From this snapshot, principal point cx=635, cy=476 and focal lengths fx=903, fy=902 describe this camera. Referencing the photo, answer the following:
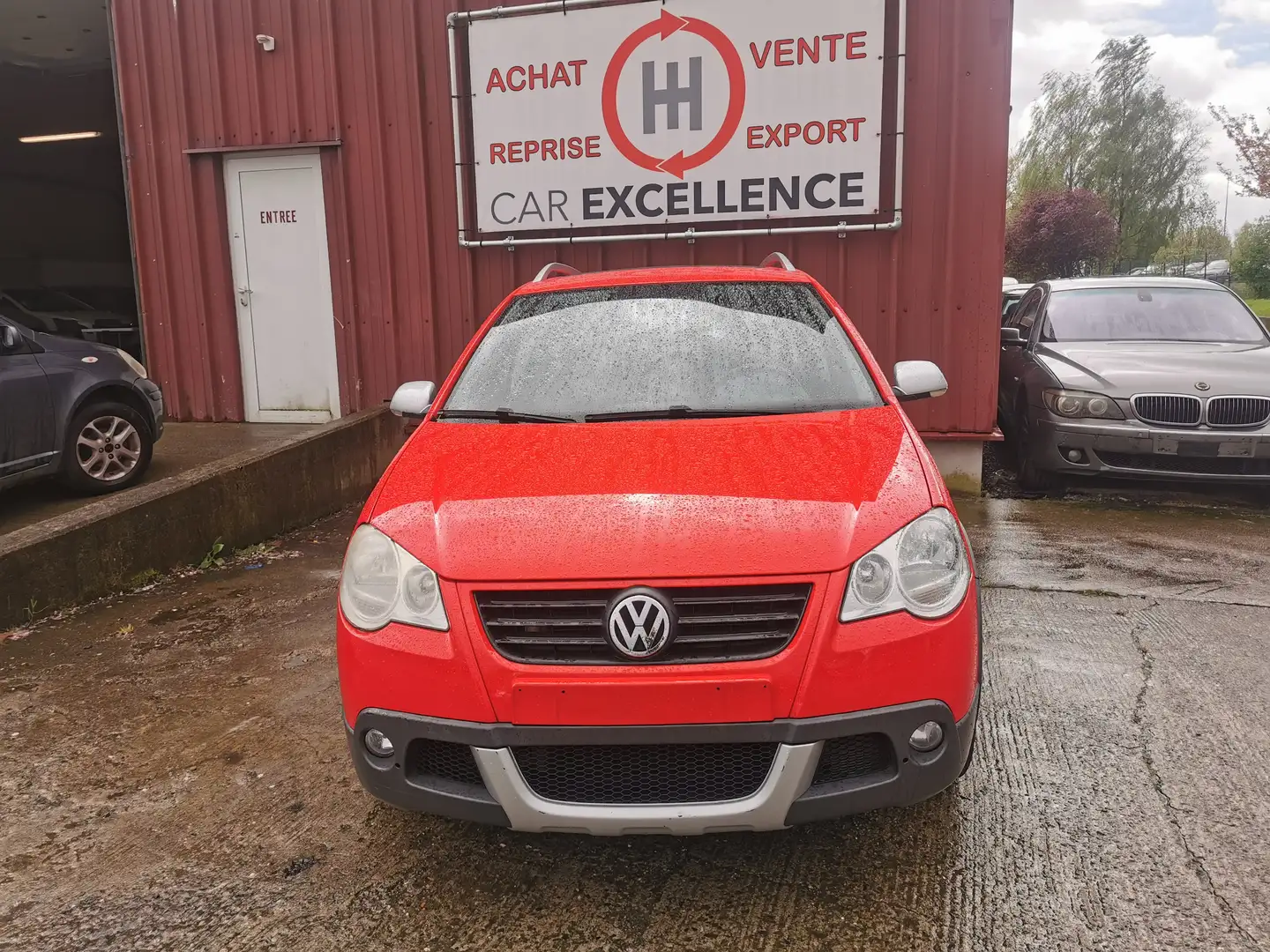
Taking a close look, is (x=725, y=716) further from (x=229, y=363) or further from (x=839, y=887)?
(x=229, y=363)

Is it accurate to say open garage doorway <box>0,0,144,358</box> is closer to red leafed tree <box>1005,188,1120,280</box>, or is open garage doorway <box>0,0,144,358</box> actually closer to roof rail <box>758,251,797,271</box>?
roof rail <box>758,251,797,271</box>

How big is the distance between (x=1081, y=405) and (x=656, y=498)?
4.89 m

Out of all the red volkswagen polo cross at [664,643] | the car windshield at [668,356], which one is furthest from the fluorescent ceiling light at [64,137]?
the red volkswagen polo cross at [664,643]

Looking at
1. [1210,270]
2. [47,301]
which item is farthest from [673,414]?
[1210,270]

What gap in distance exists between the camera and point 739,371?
318 centimetres

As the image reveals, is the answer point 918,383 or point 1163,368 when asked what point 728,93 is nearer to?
point 1163,368

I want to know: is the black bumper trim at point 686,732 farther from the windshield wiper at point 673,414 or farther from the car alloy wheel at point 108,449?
the car alloy wheel at point 108,449

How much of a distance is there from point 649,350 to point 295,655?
2.10 meters

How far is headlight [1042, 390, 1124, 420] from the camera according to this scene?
6.05m

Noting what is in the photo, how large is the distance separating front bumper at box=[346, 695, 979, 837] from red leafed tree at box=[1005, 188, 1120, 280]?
126ft

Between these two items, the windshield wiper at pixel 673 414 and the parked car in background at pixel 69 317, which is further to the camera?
the parked car in background at pixel 69 317

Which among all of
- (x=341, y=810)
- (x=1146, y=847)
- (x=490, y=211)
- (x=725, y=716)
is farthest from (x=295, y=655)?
(x=490, y=211)

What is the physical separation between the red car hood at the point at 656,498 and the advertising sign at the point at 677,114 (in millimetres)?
4462

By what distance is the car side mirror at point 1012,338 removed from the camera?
7.37 m
